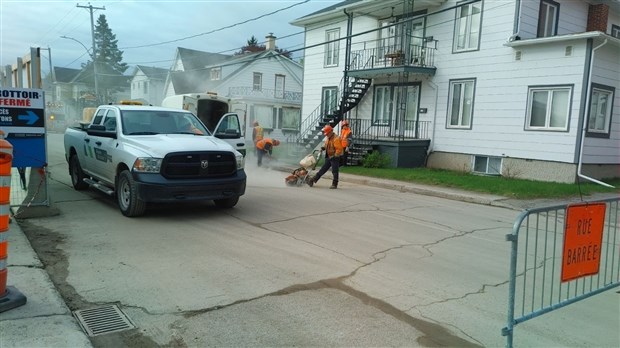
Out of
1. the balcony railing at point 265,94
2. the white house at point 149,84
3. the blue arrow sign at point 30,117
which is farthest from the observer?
the white house at point 149,84

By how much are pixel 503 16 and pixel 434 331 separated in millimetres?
15761

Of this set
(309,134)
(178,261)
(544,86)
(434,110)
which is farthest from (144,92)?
(178,261)

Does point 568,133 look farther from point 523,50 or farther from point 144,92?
point 144,92

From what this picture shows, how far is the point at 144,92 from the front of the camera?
6056cm

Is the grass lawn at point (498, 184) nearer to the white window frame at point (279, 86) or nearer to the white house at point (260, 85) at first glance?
the white house at point (260, 85)

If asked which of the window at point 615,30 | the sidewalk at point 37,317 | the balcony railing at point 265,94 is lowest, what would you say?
the sidewalk at point 37,317

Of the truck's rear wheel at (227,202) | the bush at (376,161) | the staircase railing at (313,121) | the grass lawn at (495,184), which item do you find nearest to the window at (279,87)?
the staircase railing at (313,121)

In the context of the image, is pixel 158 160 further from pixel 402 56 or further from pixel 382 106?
pixel 382 106

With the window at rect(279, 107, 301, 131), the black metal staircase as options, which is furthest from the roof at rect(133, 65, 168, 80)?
the black metal staircase

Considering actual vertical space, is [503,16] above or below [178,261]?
above

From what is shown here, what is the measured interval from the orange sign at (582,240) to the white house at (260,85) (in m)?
35.2

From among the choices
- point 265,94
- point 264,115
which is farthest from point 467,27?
point 265,94

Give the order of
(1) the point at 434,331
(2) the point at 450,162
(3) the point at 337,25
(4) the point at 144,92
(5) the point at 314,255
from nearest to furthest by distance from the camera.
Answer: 1. (1) the point at 434,331
2. (5) the point at 314,255
3. (2) the point at 450,162
4. (3) the point at 337,25
5. (4) the point at 144,92

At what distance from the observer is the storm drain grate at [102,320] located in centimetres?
387
